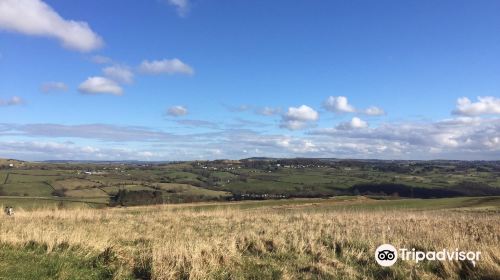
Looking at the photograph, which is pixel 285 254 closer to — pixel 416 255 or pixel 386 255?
pixel 386 255

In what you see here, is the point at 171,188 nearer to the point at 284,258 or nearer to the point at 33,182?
the point at 33,182

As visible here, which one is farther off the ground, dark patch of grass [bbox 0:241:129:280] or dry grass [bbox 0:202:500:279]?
dry grass [bbox 0:202:500:279]

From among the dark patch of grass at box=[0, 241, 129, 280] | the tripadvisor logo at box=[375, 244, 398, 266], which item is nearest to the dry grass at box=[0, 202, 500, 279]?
the tripadvisor logo at box=[375, 244, 398, 266]

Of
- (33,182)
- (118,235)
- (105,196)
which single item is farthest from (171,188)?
(118,235)

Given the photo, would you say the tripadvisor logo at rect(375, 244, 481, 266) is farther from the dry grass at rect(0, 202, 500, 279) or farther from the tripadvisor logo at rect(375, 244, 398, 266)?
the dry grass at rect(0, 202, 500, 279)

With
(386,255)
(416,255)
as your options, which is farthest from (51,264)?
(416,255)

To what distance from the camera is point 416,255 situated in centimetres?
1006

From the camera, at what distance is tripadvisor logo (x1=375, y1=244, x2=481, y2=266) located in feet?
30.2

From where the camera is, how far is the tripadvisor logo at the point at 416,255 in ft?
30.2

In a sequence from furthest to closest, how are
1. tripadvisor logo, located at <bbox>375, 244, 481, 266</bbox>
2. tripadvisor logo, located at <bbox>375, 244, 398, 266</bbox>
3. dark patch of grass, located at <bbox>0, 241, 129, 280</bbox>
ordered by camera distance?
tripadvisor logo, located at <bbox>375, 244, 398, 266</bbox> < dark patch of grass, located at <bbox>0, 241, 129, 280</bbox> < tripadvisor logo, located at <bbox>375, 244, 481, 266</bbox>

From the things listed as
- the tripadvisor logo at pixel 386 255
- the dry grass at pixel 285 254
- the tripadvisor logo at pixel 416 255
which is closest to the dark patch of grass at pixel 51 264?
the dry grass at pixel 285 254

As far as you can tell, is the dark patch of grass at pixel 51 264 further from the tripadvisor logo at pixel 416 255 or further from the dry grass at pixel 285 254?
the tripadvisor logo at pixel 416 255

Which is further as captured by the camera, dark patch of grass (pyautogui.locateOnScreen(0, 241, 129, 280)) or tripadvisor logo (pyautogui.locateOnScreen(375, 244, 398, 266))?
tripadvisor logo (pyautogui.locateOnScreen(375, 244, 398, 266))

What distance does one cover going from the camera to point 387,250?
10406mm
